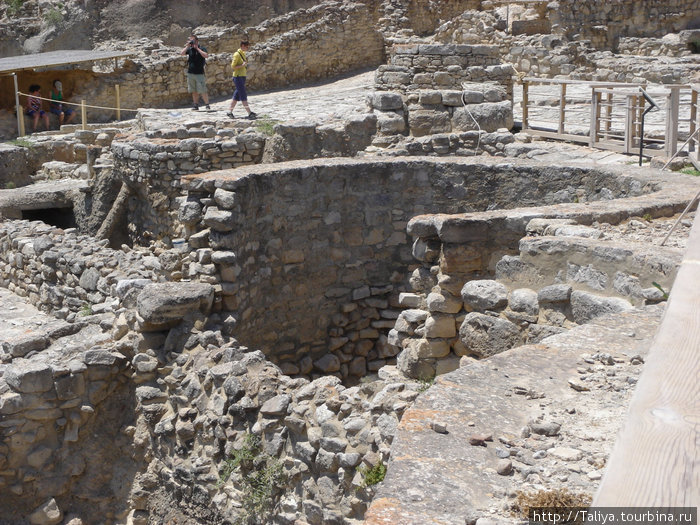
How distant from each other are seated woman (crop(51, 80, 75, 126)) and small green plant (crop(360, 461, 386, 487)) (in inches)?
653

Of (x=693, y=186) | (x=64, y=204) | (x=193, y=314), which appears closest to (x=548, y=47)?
(x=64, y=204)

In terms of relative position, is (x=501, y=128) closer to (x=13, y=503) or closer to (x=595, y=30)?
(x=13, y=503)

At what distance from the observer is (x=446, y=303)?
21.8 feet

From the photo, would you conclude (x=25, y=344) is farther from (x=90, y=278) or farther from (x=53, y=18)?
(x=53, y=18)

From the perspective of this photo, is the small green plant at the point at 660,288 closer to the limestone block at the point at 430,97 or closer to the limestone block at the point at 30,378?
the limestone block at the point at 30,378

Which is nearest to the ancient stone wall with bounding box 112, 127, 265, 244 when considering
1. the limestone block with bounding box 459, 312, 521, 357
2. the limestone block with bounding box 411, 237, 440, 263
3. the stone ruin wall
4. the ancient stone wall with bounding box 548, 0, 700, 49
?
the stone ruin wall

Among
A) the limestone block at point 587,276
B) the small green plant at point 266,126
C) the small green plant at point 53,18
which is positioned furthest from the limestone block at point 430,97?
the small green plant at point 53,18

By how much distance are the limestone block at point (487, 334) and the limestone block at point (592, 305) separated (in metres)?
0.46

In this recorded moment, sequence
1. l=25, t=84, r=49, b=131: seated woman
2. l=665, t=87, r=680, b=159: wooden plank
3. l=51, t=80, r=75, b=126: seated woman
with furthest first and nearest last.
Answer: l=51, t=80, r=75, b=126: seated woman, l=25, t=84, r=49, b=131: seated woman, l=665, t=87, r=680, b=159: wooden plank

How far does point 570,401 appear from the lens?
11.7 ft

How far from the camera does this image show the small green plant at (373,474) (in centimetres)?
438

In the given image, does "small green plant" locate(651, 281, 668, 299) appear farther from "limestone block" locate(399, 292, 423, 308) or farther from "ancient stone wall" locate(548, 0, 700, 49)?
"ancient stone wall" locate(548, 0, 700, 49)

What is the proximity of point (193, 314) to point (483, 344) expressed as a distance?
2.51m

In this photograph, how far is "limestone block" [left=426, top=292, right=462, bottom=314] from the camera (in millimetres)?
6625
